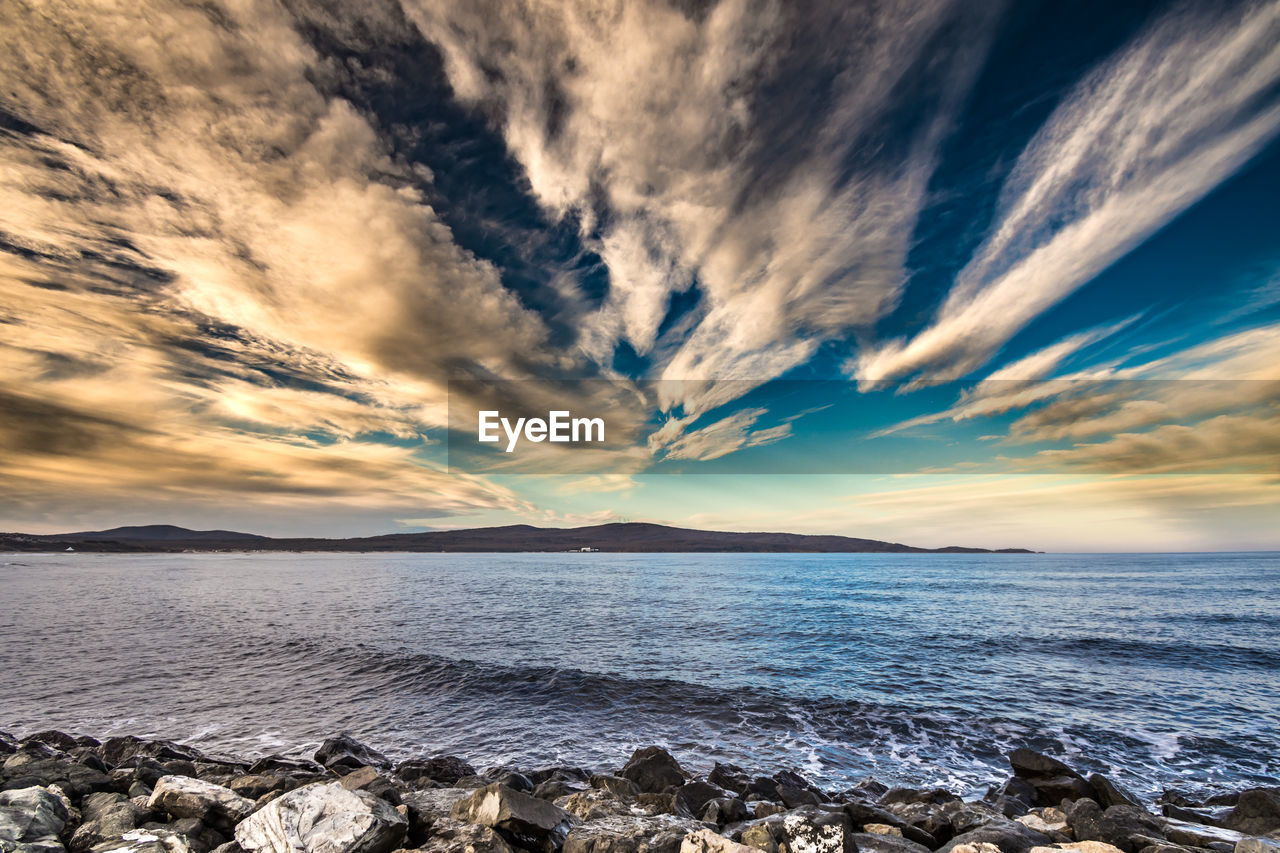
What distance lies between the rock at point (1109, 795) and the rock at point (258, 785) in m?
18.6

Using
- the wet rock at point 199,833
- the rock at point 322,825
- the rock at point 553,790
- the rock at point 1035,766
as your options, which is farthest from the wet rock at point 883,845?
the wet rock at point 199,833

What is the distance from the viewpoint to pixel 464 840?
7395mm

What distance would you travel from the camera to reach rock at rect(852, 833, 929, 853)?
8367 mm

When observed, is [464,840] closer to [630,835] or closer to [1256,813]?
[630,835]

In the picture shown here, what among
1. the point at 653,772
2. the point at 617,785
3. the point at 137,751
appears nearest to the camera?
the point at 617,785

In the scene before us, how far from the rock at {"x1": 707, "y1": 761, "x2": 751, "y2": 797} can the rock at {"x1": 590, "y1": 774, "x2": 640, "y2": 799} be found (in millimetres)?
2482

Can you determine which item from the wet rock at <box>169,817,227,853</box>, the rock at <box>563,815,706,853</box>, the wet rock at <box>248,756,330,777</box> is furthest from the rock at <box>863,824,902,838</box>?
A: the wet rock at <box>248,756,330,777</box>

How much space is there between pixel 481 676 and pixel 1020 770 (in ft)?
66.8

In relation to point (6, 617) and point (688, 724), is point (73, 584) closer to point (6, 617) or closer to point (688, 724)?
point (6, 617)

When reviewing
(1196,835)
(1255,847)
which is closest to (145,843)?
(1255,847)

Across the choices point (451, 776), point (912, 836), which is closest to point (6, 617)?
point (451, 776)

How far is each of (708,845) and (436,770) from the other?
9.47m

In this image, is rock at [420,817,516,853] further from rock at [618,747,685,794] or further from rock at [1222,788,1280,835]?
rock at [1222,788,1280,835]

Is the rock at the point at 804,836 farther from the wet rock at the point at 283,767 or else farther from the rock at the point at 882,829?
the wet rock at the point at 283,767
